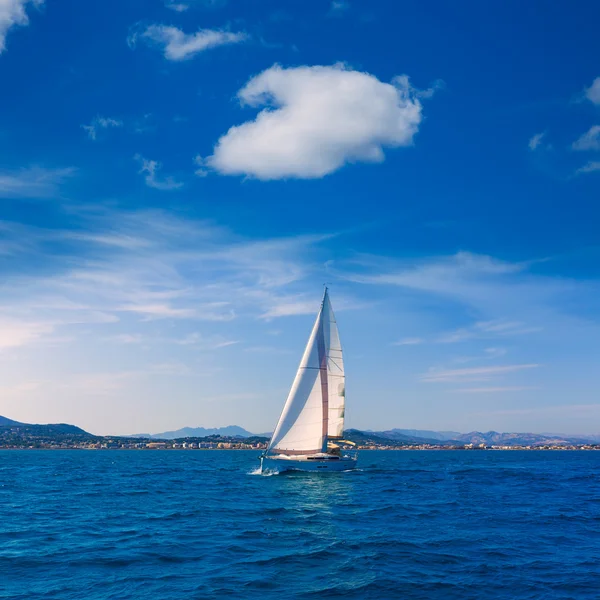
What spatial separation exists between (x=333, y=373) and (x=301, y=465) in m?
13.0

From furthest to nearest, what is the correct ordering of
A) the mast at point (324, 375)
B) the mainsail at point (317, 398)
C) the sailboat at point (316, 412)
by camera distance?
1. the mast at point (324, 375)
2. the mainsail at point (317, 398)
3. the sailboat at point (316, 412)

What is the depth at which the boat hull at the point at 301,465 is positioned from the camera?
6944cm

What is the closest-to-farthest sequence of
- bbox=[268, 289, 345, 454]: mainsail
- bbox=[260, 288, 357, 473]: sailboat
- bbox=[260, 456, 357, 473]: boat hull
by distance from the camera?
bbox=[260, 456, 357, 473]: boat hull
bbox=[260, 288, 357, 473]: sailboat
bbox=[268, 289, 345, 454]: mainsail

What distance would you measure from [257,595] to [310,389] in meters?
52.0

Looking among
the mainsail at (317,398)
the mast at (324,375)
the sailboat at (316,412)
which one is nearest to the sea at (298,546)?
the sailboat at (316,412)

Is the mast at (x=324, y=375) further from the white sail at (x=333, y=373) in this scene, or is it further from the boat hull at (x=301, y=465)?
the boat hull at (x=301, y=465)

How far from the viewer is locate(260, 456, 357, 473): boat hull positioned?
6944 cm

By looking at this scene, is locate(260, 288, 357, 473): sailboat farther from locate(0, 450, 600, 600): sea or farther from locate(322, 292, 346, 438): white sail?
locate(0, 450, 600, 600): sea

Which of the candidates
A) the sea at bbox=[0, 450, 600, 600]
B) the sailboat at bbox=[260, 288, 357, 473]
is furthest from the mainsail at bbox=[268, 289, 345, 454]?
the sea at bbox=[0, 450, 600, 600]

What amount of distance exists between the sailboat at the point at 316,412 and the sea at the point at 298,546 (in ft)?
54.8

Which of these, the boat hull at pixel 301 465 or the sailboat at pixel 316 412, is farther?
the sailboat at pixel 316 412

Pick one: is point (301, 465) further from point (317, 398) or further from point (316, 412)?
point (317, 398)

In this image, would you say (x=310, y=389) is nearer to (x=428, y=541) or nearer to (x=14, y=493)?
(x=14, y=493)

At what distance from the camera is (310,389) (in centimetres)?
7275
